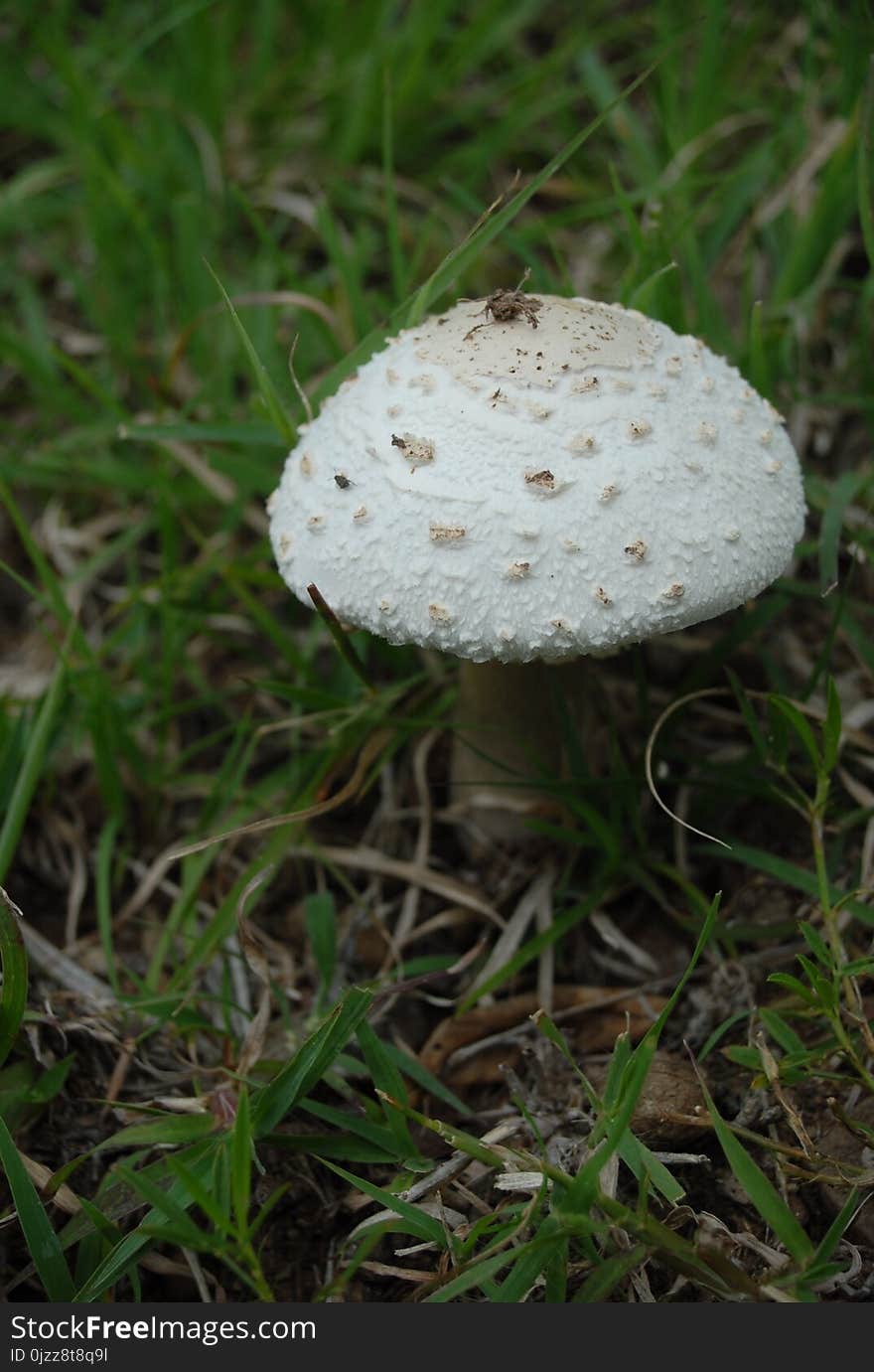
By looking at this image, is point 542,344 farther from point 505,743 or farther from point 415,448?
point 505,743

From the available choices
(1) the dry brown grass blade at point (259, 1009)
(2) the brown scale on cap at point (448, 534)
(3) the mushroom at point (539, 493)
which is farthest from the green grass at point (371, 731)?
(2) the brown scale on cap at point (448, 534)

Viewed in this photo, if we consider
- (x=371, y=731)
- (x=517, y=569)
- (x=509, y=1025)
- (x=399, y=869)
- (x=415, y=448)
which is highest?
(x=415, y=448)

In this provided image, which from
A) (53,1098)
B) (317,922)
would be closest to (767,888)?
(317,922)

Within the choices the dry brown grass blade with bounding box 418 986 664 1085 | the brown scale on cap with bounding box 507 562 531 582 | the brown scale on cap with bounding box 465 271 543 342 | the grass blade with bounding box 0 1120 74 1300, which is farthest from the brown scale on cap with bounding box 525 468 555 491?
the grass blade with bounding box 0 1120 74 1300

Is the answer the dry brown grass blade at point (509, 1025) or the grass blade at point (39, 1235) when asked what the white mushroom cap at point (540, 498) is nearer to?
the dry brown grass blade at point (509, 1025)

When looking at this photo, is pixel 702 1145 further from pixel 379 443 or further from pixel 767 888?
pixel 379 443

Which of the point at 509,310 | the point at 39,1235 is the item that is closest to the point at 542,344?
the point at 509,310
